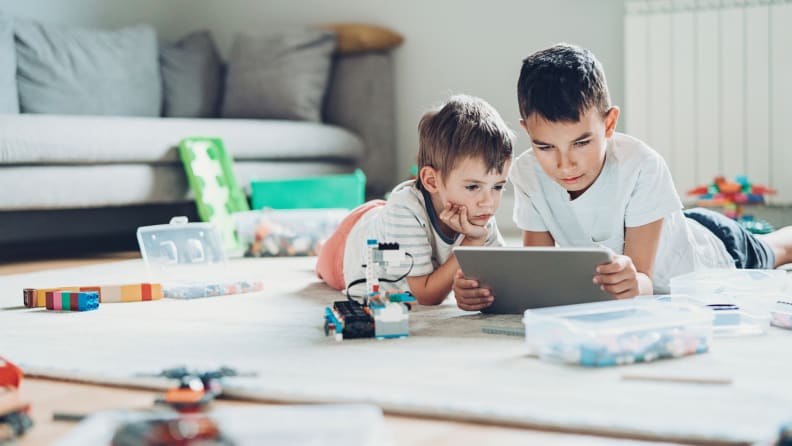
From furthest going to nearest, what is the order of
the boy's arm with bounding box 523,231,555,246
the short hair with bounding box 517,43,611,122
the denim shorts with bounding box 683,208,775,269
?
1. the denim shorts with bounding box 683,208,775,269
2. the boy's arm with bounding box 523,231,555,246
3. the short hair with bounding box 517,43,611,122

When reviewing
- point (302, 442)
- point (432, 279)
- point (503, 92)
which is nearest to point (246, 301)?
point (432, 279)

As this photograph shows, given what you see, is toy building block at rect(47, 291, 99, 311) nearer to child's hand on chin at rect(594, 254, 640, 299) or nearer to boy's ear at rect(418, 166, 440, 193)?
boy's ear at rect(418, 166, 440, 193)

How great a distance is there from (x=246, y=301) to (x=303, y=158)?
1.63 meters

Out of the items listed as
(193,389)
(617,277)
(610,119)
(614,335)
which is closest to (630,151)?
(610,119)

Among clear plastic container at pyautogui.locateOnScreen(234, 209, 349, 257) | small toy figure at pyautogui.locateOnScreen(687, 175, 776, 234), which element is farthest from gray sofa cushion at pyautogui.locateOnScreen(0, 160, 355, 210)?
small toy figure at pyautogui.locateOnScreen(687, 175, 776, 234)

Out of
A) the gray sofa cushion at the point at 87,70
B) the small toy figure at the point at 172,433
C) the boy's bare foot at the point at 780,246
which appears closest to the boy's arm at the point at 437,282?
the boy's bare foot at the point at 780,246

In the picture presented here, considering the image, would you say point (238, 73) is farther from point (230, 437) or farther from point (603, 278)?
point (230, 437)

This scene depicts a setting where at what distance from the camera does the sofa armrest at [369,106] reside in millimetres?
3500

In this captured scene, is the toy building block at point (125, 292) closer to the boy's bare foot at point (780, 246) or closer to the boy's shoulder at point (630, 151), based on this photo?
the boy's shoulder at point (630, 151)

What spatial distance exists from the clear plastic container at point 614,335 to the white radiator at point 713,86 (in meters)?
1.84

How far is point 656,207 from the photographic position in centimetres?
149

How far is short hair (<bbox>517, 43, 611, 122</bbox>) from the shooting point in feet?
4.59

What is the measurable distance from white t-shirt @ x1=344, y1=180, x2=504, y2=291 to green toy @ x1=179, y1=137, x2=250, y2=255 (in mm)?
1149

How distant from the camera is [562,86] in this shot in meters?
1.41
